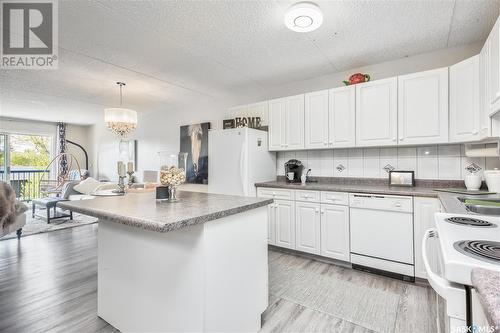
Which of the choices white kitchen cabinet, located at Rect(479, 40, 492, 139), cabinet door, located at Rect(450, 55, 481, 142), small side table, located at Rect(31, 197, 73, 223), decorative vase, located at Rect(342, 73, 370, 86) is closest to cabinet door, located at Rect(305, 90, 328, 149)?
decorative vase, located at Rect(342, 73, 370, 86)

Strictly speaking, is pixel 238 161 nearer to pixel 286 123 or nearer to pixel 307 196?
pixel 286 123

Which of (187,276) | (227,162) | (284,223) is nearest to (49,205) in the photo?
(227,162)

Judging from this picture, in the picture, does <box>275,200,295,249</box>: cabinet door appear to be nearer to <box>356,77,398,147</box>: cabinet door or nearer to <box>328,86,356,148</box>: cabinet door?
<box>328,86,356,148</box>: cabinet door

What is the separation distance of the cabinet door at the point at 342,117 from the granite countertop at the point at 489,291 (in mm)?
2386

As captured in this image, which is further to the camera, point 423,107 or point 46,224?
point 46,224

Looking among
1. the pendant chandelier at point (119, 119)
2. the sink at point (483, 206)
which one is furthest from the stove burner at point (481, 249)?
the pendant chandelier at point (119, 119)

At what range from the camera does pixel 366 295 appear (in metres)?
2.13

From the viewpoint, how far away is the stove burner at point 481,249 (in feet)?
2.52

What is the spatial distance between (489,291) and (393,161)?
266cm

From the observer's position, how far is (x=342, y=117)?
295 cm

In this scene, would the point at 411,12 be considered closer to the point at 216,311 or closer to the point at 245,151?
the point at 245,151

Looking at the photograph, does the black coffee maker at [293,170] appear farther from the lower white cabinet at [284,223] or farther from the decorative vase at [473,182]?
the decorative vase at [473,182]

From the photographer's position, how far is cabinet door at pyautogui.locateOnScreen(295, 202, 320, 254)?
2877mm

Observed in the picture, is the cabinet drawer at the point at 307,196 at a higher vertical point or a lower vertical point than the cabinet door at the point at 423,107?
lower
